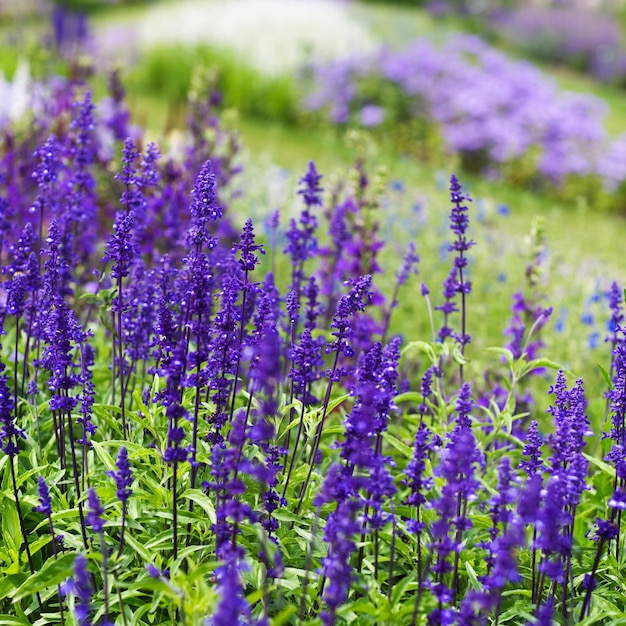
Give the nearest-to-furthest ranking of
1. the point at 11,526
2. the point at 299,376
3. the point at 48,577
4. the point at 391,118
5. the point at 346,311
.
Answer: the point at 48,577 < the point at 346,311 < the point at 299,376 < the point at 11,526 < the point at 391,118

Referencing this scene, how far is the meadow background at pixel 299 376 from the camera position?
2.52 meters

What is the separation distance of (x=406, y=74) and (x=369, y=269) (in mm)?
11062

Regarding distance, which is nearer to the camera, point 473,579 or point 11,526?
point 473,579

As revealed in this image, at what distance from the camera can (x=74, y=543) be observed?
290 cm

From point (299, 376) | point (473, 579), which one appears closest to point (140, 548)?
point (299, 376)

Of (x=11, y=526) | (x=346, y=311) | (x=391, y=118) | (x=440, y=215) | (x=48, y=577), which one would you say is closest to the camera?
(x=48, y=577)

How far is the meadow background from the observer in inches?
99.2

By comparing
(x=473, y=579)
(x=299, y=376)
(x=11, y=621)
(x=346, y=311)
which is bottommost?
(x=11, y=621)

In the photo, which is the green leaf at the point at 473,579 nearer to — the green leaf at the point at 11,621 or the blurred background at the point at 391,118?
the green leaf at the point at 11,621

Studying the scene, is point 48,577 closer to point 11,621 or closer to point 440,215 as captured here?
point 11,621

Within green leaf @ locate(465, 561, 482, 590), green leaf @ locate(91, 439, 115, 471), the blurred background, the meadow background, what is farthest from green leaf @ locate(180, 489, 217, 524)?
the blurred background

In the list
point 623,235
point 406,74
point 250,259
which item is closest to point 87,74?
point 250,259

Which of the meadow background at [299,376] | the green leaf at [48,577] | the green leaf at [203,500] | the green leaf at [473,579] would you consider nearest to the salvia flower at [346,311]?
the meadow background at [299,376]

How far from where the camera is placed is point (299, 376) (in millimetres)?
2812
